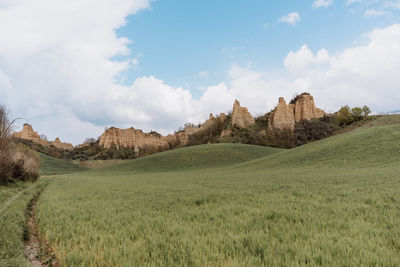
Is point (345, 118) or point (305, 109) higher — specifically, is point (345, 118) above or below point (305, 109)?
below

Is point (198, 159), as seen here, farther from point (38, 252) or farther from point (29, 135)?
point (29, 135)

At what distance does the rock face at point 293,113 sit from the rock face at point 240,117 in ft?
46.8

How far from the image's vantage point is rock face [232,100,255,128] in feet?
405

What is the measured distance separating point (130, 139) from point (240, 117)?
318 feet

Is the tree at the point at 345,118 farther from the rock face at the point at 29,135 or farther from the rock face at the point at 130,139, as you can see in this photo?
the rock face at the point at 29,135

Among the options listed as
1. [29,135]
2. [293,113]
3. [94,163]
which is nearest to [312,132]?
[293,113]

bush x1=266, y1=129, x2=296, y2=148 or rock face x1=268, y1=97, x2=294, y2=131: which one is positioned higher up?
rock face x1=268, y1=97, x2=294, y2=131

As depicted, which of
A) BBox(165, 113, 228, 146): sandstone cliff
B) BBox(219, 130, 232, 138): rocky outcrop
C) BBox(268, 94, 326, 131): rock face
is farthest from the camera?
BBox(165, 113, 228, 146): sandstone cliff

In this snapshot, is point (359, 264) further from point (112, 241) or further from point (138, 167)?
point (138, 167)

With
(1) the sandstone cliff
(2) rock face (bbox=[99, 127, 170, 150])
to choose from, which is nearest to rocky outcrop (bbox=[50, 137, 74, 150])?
(2) rock face (bbox=[99, 127, 170, 150])

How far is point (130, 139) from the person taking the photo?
16975 cm

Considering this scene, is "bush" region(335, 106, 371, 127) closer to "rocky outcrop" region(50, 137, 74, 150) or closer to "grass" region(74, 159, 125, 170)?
"grass" region(74, 159, 125, 170)

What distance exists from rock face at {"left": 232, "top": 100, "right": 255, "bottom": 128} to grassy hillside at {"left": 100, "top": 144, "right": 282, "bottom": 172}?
53.5 m

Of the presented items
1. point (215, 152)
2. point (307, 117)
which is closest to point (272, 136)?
point (307, 117)
